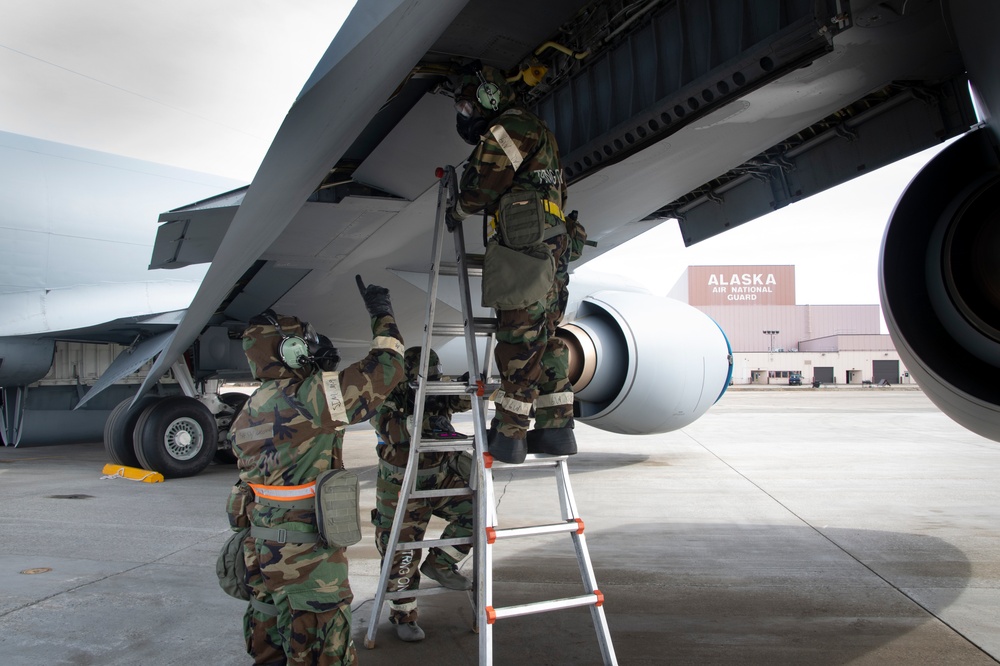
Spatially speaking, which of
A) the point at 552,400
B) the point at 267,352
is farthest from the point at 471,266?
the point at 267,352

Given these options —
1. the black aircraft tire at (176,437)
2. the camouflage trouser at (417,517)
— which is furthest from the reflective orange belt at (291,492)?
the black aircraft tire at (176,437)

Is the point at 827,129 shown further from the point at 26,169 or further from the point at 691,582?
the point at 26,169

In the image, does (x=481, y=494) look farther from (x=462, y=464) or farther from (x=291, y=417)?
(x=462, y=464)

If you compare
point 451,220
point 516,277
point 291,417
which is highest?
point 451,220

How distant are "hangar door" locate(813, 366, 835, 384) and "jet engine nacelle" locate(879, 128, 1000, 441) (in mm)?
47452

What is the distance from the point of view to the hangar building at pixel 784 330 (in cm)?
4650

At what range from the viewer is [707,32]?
325 centimetres

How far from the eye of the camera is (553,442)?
306 centimetres

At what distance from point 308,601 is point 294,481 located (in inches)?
19.0

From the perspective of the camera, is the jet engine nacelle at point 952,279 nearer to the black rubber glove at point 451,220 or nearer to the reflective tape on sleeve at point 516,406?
the reflective tape on sleeve at point 516,406

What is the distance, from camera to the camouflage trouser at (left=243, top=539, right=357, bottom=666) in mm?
2773

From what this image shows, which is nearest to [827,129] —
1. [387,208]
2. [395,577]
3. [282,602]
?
[387,208]

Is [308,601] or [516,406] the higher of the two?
[516,406]

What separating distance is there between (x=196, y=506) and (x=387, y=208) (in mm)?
4234
